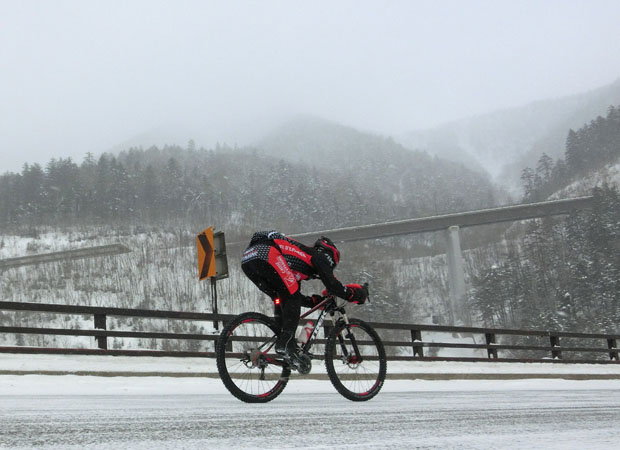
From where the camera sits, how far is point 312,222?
104 m

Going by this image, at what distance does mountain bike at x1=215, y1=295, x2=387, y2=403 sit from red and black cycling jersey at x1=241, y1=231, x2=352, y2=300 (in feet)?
1.14

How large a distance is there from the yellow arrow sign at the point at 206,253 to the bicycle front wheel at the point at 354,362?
7175 mm

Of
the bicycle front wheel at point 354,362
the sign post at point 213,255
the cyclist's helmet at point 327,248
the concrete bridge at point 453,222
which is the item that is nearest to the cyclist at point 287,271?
the cyclist's helmet at point 327,248

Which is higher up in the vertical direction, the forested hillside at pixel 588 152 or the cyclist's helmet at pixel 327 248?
the forested hillside at pixel 588 152

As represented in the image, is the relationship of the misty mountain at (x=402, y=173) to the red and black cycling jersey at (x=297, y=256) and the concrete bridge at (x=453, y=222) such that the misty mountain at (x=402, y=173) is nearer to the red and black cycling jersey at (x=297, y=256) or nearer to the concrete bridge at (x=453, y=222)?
the concrete bridge at (x=453, y=222)

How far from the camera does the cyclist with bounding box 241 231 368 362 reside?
439 cm

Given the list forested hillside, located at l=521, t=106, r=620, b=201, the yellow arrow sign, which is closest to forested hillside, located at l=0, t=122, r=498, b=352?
forested hillside, located at l=521, t=106, r=620, b=201

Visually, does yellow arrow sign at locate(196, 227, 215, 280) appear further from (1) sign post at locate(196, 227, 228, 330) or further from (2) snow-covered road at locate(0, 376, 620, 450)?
(2) snow-covered road at locate(0, 376, 620, 450)

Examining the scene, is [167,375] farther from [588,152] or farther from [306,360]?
[588,152]

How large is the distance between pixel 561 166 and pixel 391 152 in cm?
6223

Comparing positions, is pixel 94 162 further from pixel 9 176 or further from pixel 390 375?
A: pixel 390 375

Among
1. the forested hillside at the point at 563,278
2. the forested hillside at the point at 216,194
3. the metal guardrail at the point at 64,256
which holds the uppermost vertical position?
the forested hillside at the point at 216,194

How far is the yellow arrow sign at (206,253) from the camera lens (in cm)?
1184

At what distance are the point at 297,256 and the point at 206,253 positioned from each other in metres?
7.89
